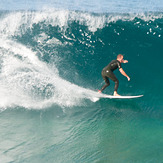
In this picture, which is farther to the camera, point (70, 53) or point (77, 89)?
point (70, 53)

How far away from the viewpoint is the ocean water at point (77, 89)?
596cm

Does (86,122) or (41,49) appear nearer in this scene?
(86,122)

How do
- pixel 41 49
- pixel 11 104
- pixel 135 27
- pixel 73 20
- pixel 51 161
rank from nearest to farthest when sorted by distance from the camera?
pixel 51 161 < pixel 11 104 < pixel 41 49 < pixel 135 27 < pixel 73 20

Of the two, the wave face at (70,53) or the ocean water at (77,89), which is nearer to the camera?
the ocean water at (77,89)

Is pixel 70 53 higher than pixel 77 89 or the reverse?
higher

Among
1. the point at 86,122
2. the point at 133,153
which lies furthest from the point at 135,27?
the point at 133,153

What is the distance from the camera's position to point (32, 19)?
13.6m

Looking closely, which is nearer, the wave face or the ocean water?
the ocean water

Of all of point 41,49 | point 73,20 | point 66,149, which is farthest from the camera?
point 73,20

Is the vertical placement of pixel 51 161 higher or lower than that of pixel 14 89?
lower

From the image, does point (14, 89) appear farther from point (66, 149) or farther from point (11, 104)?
point (66, 149)

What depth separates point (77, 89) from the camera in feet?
29.0

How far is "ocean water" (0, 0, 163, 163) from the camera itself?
19.6 feet

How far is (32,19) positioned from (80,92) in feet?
22.8
